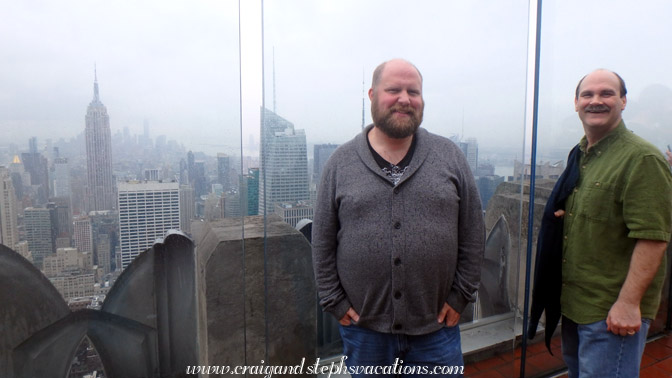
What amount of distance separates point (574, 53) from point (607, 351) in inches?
49.4

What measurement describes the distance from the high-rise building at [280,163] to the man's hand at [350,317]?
50 centimetres

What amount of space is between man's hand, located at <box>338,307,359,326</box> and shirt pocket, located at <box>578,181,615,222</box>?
0.77m

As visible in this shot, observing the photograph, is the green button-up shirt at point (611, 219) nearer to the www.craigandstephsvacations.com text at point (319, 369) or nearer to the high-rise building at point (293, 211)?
the www.craigandstephsvacations.com text at point (319, 369)

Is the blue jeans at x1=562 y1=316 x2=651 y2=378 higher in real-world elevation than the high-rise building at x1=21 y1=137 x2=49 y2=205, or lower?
lower

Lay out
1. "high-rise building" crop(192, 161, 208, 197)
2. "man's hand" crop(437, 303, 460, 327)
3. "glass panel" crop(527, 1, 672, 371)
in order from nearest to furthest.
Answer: "man's hand" crop(437, 303, 460, 327) → "high-rise building" crop(192, 161, 208, 197) → "glass panel" crop(527, 1, 672, 371)

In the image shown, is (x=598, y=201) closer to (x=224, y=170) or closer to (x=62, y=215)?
(x=224, y=170)

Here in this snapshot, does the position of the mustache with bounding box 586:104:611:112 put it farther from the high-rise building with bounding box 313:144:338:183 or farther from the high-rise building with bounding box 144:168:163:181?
the high-rise building with bounding box 144:168:163:181

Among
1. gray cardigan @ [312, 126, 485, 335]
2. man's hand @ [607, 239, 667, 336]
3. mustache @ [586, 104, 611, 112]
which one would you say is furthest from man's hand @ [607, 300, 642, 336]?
mustache @ [586, 104, 611, 112]

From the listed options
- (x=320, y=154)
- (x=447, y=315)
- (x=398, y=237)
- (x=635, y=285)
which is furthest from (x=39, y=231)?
(x=635, y=285)

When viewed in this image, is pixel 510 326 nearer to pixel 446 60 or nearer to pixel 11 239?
pixel 446 60

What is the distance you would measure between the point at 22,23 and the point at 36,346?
1.05 metres

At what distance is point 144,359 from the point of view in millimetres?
1536

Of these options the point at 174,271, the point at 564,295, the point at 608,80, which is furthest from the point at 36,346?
the point at 608,80

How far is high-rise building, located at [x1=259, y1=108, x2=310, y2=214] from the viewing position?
142 cm
